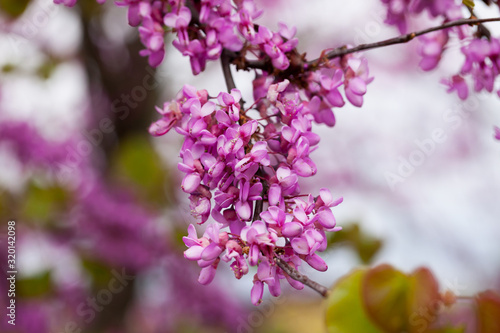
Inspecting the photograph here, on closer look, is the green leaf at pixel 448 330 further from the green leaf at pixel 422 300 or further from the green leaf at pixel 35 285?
the green leaf at pixel 35 285

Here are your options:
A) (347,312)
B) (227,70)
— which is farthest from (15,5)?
(347,312)

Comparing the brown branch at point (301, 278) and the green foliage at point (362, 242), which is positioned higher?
the brown branch at point (301, 278)

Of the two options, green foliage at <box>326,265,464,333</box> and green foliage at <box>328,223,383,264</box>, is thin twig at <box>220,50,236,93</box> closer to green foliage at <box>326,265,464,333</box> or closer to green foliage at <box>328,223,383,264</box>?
green foliage at <box>326,265,464,333</box>

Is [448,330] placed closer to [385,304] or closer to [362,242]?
[385,304]

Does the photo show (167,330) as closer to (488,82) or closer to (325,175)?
(325,175)

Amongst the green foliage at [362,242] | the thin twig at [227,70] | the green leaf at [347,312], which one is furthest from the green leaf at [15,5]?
the green leaf at [347,312]

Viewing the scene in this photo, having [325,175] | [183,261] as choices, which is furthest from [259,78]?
[325,175]

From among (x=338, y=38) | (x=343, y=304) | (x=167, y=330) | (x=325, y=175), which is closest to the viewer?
(x=343, y=304)
